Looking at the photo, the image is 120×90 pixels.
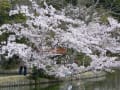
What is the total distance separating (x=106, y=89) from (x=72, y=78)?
1565 mm

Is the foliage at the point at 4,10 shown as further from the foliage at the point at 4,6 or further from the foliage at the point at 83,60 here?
→ the foliage at the point at 83,60

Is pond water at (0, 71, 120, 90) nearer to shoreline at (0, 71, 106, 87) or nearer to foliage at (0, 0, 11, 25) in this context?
shoreline at (0, 71, 106, 87)

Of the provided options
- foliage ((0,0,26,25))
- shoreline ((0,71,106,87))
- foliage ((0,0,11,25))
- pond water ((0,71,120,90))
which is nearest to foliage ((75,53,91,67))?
shoreline ((0,71,106,87))

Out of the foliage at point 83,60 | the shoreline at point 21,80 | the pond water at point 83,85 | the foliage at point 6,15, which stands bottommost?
the pond water at point 83,85

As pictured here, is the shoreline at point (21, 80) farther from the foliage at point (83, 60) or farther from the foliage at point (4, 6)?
the foliage at point (4, 6)

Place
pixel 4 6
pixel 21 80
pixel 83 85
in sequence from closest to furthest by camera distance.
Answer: pixel 21 80 < pixel 4 6 < pixel 83 85

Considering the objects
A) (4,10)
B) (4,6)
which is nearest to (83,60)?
(4,6)

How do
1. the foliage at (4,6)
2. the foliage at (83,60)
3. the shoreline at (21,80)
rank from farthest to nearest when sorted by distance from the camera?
the foliage at (4,6)
the shoreline at (21,80)
the foliage at (83,60)

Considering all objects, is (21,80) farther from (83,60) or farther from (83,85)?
Result: (83,60)

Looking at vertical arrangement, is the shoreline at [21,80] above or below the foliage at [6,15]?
below

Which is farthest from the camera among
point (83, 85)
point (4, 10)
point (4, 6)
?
point (4, 10)

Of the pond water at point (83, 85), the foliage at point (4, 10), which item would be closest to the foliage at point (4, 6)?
the foliage at point (4, 10)

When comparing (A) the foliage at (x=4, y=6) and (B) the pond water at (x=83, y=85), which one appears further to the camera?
(A) the foliage at (x=4, y=6)

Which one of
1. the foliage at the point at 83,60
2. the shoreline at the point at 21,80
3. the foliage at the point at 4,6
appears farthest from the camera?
the foliage at the point at 4,6
